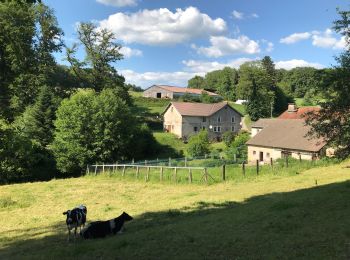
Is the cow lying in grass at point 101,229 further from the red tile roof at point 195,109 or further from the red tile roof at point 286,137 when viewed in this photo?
the red tile roof at point 195,109

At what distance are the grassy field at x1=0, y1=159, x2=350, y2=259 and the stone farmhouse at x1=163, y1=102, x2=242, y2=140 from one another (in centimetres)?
4448

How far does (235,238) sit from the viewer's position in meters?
11.0

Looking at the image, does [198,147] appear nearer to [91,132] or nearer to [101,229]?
[91,132]

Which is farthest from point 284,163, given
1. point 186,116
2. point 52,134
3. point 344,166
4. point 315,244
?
point 186,116

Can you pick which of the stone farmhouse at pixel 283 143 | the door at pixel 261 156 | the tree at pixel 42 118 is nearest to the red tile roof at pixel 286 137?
the stone farmhouse at pixel 283 143

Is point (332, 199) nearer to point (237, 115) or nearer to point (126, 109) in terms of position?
point (126, 109)

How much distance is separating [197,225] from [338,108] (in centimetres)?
648

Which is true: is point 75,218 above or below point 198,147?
below

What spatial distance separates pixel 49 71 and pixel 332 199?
179ft

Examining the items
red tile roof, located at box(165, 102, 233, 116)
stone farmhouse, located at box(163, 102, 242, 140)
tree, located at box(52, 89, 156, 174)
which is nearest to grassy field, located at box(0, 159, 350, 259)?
tree, located at box(52, 89, 156, 174)

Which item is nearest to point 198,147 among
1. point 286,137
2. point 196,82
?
point 286,137

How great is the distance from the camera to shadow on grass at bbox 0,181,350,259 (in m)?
9.64

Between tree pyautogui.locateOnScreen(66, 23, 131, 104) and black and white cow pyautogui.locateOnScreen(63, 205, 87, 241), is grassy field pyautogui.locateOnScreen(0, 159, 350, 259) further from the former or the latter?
tree pyautogui.locateOnScreen(66, 23, 131, 104)

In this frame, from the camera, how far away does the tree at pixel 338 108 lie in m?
13.7
